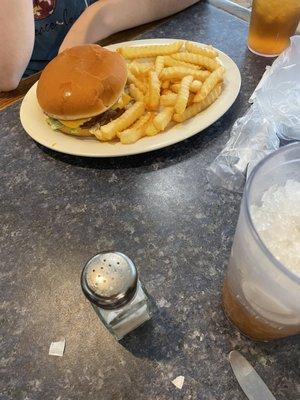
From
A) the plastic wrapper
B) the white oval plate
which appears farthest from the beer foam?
the white oval plate

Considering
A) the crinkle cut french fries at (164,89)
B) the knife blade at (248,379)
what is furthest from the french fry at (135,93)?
the knife blade at (248,379)

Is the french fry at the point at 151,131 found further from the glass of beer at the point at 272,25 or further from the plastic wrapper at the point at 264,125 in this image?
the glass of beer at the point at 272,25

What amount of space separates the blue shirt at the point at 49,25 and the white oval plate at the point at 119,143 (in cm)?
66

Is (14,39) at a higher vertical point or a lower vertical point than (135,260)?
higher

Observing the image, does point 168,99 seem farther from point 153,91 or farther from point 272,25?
point 272,25

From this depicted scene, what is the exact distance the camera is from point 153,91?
0.96 m

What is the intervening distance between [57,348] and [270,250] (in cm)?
41

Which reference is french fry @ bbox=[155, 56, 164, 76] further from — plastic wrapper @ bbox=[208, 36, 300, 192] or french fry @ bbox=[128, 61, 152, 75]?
plastic wrapper @ bbox=[208, 36, 300, 192]

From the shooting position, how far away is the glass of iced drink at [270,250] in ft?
1.42

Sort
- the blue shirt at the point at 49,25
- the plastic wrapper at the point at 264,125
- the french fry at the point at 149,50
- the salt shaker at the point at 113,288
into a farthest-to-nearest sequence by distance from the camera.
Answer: the blue shirt at the point at 49,25, the french fry at the point at 149,50, the plastic wrapper at the point at 264,125, the salt shaker at the point at 113,288

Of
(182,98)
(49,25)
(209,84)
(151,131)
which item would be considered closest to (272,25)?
(209,84)

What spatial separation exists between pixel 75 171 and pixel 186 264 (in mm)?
400

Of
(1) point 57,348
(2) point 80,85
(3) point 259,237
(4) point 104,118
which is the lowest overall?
(1) point 57,348

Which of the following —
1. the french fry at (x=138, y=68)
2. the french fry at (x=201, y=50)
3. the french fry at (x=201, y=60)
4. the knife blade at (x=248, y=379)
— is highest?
the french fry at (x=201, y=50)
